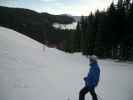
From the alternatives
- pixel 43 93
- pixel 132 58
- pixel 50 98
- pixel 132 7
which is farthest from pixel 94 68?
pixel 132 7

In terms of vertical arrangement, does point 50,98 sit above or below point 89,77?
below

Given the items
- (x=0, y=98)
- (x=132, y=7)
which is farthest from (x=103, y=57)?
(x=0, y=98)

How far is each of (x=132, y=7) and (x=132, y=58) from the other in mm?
8737

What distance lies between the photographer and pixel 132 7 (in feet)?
111

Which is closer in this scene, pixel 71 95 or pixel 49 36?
pixel 71 95

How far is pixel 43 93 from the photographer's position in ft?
26.4

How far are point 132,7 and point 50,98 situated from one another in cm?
3022

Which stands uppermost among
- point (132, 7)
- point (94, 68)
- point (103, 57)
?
point (132, 7)

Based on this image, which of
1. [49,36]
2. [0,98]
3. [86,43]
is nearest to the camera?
[0,98]

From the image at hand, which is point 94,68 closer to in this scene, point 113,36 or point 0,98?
point 0,98

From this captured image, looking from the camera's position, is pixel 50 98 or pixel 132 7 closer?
pixel 50 98

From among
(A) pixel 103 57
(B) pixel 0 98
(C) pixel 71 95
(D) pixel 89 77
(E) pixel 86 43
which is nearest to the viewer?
(D) pixel 89 77

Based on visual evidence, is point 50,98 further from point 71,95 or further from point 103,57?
point 103,57

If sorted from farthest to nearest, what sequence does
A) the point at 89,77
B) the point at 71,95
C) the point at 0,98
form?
the point at 71,95 → the point at 0,98 → the point at 89,77
